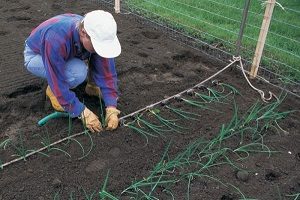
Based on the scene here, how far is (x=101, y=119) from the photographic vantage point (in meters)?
3.16

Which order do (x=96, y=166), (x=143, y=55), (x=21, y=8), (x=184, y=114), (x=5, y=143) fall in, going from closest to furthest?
(x=96, y=166), (x=5, y=143), (x=184, y=114), (x=143, y=55), (x=21, y=8)

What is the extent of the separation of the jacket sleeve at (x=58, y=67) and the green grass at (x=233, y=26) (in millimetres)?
2289

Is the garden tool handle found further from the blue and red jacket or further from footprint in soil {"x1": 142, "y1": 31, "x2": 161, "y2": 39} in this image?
footprint in soil {"x1": 142, "y1": 31, "x2": 161, "y2": 39}

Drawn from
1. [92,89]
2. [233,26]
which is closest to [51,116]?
[92,89]

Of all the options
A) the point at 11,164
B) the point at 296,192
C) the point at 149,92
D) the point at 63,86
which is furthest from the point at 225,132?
the point at 11,164

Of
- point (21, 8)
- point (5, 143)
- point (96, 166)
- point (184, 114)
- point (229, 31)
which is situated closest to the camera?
point (96, 166)

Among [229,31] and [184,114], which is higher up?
[229,31]

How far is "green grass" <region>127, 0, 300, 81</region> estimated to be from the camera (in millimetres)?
4336

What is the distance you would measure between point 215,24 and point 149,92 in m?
1.90

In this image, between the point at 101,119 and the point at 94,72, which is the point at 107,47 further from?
the point at 101,119

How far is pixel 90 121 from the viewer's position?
2.92 m

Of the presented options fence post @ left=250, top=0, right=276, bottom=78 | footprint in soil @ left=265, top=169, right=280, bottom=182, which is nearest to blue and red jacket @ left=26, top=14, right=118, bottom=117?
footprint in soil @ left=265, top=169, right=280, bottom=182

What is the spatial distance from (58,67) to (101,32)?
0.48 m

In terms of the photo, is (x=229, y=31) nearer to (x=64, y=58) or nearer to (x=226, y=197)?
→ (x=64, y=58)
